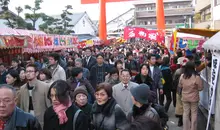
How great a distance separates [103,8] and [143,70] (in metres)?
27.0

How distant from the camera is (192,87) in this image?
5.70m

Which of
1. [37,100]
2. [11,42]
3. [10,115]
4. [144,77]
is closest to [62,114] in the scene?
[10,115]

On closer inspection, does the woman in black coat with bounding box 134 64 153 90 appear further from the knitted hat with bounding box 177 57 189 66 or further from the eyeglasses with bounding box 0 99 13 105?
the eyeglasses with bounding box 0 99 13 105

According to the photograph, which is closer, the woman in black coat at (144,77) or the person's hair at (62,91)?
the person's hair at (62,91)

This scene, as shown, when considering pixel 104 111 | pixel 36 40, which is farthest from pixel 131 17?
pixel 104 111

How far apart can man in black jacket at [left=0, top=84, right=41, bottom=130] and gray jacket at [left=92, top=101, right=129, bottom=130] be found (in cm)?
99

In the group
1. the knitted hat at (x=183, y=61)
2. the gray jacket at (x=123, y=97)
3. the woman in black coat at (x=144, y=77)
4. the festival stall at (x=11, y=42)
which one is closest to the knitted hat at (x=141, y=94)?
the gray jacket at (x=123, y=97)

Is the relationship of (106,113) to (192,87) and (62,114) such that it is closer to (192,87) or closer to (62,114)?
(62,114)

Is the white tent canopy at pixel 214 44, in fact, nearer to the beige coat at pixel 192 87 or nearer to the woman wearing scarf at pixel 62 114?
the beige coat at pixel 192 87

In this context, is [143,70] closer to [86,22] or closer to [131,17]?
[86,22]

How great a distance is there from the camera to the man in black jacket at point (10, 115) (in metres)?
2.43

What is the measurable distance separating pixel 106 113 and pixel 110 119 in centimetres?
9

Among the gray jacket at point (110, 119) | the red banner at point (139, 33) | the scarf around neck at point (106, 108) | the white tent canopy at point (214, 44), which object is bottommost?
the gray jacket at point (110, 119)

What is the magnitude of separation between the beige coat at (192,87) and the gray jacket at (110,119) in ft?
9.29
